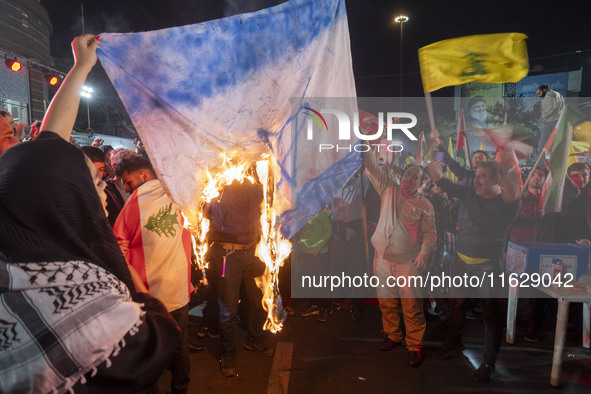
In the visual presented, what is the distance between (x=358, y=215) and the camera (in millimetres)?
5742

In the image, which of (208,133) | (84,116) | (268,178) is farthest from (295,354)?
(84,116)

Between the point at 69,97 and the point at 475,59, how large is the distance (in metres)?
3.92

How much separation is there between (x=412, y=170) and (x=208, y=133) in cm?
325

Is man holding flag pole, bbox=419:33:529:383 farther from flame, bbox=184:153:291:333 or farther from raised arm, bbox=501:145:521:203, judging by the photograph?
flame, bbox=184:153:291:333

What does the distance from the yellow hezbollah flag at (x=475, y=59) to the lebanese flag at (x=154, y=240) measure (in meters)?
3.00

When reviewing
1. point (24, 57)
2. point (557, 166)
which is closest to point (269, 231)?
point (557, 166)

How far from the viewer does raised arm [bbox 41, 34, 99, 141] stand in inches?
46.6

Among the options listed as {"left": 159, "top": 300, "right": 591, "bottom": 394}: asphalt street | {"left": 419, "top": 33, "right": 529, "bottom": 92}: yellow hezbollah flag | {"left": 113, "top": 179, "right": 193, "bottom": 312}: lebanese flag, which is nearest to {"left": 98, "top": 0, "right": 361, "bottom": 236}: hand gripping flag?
{"left": 113, "top": 179, "right": 193, "bottom": 312}: lebanese flag

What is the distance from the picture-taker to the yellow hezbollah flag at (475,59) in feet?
12.1

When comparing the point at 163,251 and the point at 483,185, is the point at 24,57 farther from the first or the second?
the point at 483,185

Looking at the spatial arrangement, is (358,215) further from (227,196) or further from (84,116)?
(84,116)

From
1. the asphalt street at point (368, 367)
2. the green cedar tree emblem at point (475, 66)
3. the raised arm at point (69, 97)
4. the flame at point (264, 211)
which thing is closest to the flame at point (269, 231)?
the flame at point (264, 211)

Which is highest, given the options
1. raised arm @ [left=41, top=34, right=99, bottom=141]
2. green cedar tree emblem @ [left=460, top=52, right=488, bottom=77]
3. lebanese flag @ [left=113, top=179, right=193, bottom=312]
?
green cedar tree emblem @ [left=460, top=52, right=488, bottom=77]

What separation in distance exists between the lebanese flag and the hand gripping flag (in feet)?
4.29
